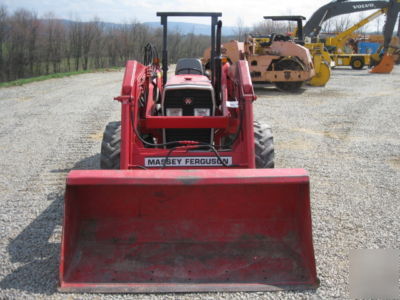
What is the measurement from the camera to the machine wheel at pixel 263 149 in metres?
5.14

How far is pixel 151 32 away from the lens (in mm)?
43750

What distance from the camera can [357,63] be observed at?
28.4 m

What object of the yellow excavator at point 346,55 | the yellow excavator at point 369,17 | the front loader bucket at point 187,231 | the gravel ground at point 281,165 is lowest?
the gravel ground at point 281,165

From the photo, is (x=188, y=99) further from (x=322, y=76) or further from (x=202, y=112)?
(x=322, y=76)

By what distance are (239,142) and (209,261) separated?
168 cm

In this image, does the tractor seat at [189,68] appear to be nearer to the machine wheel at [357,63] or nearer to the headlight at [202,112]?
the headlight at [202,112]

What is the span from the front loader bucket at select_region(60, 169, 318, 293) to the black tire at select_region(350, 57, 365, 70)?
88.0 ft

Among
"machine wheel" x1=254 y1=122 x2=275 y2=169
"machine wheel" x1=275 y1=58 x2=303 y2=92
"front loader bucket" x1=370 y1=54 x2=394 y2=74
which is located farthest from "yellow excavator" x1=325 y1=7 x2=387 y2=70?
"machine wheel" x1=254 y1=122 x2=275 y2=169

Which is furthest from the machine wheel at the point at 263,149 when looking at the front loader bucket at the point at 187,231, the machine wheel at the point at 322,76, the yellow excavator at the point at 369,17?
the yellow excavator at the point at 369,17

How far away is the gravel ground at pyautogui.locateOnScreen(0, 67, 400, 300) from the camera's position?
3770mm

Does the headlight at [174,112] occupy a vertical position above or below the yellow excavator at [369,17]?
below

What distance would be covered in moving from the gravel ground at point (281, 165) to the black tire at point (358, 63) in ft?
45.9

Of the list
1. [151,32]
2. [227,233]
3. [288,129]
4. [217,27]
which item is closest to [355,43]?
[151,32]

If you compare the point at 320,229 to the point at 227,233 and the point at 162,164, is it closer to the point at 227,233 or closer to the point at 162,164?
the point at 227,233
